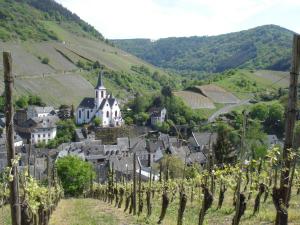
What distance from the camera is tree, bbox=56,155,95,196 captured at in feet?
206

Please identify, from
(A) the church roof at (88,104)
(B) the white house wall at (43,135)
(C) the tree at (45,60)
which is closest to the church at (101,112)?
(A) the church roof at (88,104)

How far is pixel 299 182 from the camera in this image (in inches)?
835

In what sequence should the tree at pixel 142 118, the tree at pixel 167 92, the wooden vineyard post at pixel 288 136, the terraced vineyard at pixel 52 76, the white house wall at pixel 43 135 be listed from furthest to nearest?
the terraced vineyard at pixel 52 76 < the tree at pixel 167 92 < the tree at pixel 142 118 < the white house wall at pixel 43 135 < the wooden vineyard post at pixel 288 136

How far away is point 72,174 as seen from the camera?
205ft

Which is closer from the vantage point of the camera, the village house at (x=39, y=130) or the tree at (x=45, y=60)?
the village house at (x=39, y=130)

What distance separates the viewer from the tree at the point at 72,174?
62656 millimetres

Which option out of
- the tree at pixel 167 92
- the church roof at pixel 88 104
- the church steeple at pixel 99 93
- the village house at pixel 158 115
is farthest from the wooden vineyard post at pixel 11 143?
the tree at pixel 167 92

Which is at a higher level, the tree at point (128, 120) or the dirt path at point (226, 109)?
the dirt path at point (226, 109)

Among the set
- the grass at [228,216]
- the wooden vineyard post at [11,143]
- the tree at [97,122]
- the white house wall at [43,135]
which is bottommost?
the white house wall at [43,135]

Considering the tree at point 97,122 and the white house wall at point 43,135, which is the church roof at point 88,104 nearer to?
the tree at point 97,122

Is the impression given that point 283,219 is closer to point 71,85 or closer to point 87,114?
point 87,114

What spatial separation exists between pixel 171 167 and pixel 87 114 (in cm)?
6637

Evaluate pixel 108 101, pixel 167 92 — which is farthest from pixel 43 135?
pixel 167 92

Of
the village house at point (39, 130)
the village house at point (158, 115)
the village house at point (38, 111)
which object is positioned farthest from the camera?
the village house at point (158, 115)
